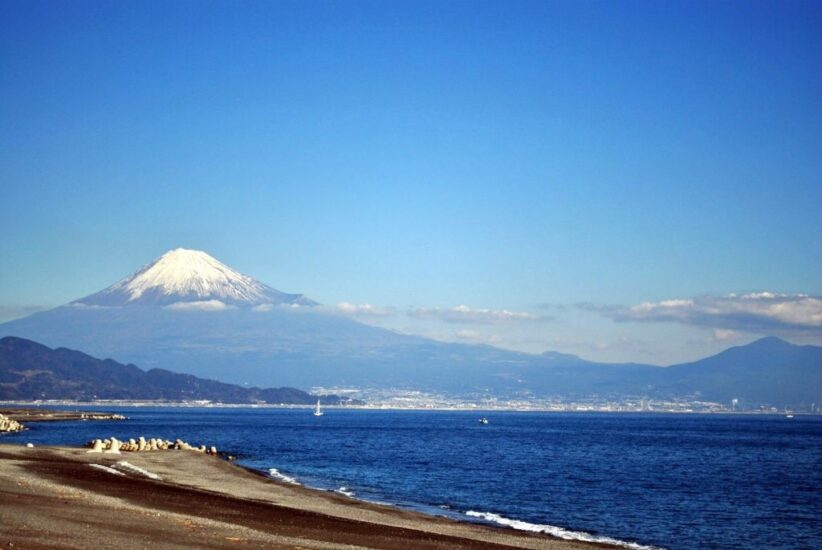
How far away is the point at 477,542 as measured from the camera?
25.9 m

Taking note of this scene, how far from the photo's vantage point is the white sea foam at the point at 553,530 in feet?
96.6

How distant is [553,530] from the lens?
104ft

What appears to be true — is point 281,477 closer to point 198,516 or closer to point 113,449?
point 113,449

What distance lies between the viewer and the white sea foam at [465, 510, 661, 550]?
29.4 m

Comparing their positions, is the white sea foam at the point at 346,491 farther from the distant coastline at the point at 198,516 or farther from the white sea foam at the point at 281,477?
the white sea foam at the point at 281,477

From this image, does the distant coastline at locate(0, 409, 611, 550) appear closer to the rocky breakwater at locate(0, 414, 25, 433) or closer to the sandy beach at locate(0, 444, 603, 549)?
the sandy beach at locate(0, 444, 603, 549)

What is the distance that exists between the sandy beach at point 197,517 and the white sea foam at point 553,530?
1.18 metres

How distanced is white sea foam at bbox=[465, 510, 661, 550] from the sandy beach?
1185mm

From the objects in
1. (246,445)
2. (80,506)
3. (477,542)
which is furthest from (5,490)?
(246,445)

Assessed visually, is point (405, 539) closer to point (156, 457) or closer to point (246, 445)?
point (156, 457)

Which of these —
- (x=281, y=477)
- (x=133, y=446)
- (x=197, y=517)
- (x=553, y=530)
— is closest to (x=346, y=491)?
(x=281, y=477)

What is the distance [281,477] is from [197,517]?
23.1 meters

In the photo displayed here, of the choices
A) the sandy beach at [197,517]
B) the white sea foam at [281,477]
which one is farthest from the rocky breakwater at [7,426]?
the sandy beach at [197,517]

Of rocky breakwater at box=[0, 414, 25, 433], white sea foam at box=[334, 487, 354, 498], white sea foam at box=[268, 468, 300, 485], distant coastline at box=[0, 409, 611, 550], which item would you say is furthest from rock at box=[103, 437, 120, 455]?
rocky breakwater at box=[0, 414, 25, 433]
